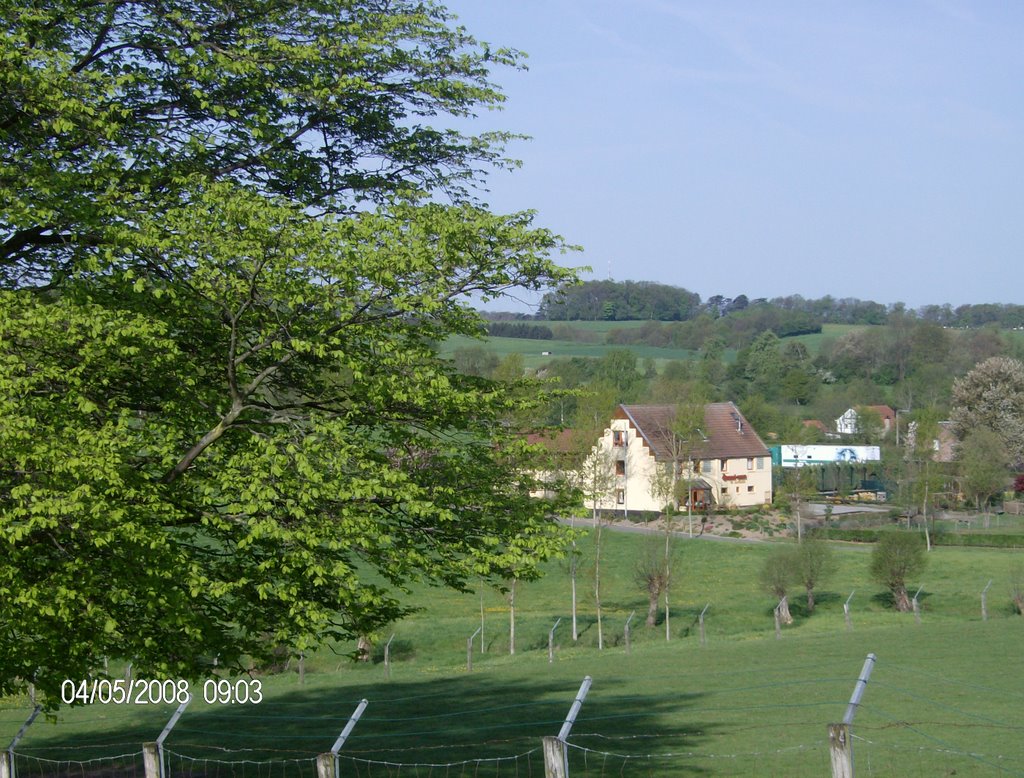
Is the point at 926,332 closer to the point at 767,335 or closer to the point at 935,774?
the point at 767,335

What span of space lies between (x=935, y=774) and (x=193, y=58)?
12486 millimetres

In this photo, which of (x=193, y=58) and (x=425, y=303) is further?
(x=193, y=58)

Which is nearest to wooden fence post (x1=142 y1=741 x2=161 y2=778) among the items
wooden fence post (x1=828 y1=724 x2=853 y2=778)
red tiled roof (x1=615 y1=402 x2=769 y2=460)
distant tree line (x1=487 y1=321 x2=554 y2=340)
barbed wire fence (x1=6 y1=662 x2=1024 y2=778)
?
barbed wire fence (x1=6 y1=662 x2=1024 y2=778)

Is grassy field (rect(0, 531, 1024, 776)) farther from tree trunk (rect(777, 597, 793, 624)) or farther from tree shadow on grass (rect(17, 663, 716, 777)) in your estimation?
tree trunk (rect(777, 597, 793, 624))

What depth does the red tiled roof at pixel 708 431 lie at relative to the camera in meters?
74.5

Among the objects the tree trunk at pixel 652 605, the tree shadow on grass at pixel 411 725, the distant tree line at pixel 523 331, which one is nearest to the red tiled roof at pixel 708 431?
the tree trunk at pixel 652 605

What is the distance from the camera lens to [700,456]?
254 ft

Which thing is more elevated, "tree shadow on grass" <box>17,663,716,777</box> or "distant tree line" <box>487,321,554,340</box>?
"distant tree line" <box>487,321,554,340</box>

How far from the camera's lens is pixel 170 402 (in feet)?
35.0

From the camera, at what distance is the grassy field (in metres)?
15.2

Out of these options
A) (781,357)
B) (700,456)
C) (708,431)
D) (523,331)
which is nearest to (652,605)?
(700,456)

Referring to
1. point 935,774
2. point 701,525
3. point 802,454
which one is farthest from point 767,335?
point 935,774

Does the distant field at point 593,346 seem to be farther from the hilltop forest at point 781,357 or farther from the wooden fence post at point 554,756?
the wooden fence post at point 554,756

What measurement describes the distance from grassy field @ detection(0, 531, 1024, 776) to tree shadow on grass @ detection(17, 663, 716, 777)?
0.21ft
